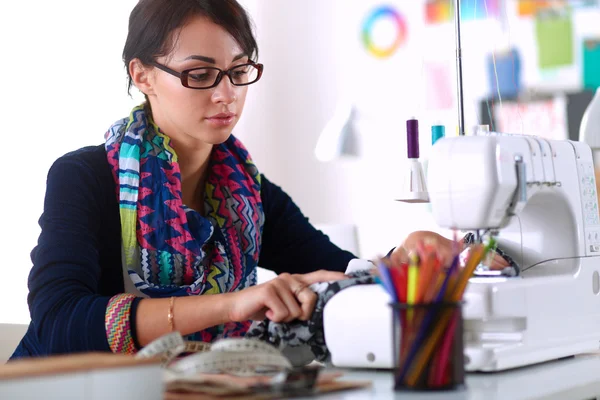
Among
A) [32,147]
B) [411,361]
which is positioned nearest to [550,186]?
[411,361]

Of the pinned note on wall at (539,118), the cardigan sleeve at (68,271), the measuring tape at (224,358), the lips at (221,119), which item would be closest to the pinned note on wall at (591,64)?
→ the pinned note on wall at (539,118)

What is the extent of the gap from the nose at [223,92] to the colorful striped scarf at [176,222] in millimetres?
201

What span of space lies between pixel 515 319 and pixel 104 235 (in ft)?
2.91

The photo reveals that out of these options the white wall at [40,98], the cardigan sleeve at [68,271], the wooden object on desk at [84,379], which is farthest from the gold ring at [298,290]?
the white wall at [40,98]

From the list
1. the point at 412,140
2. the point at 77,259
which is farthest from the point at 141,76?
the point at 412,140

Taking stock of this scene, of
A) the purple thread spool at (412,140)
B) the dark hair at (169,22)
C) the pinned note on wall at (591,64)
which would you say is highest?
the pinned note on wall at (591,64)

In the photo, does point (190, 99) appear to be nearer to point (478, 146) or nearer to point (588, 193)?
point (478, 146)

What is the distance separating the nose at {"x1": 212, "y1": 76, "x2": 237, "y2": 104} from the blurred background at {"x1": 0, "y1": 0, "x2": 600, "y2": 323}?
1.30 meters

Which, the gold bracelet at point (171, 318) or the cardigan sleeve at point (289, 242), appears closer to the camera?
the gold bracelet at point (171, 318)

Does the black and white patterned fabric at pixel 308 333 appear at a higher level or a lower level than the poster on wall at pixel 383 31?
lower

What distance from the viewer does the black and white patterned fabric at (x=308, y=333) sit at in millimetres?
1421

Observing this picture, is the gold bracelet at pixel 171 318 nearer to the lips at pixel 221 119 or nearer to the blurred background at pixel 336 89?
the lips at pixel 221 119

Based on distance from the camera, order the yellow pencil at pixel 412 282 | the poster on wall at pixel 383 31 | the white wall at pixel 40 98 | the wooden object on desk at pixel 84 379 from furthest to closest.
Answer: the poster on wall at pixel 383 31 < the white wall at pixel 40 98 < the yellow pencil at pixel 412 282 < the wooden object on desk at pixel 84 379

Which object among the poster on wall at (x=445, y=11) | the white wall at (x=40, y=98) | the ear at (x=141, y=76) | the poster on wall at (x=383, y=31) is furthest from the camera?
the poster on wall at (x=383, y=31)
